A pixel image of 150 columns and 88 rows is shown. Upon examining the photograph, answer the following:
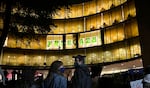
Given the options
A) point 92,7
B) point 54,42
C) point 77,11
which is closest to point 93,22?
point 92,7

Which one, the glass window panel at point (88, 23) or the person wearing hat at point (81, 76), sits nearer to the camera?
the person wearing hat at point (81, 76)

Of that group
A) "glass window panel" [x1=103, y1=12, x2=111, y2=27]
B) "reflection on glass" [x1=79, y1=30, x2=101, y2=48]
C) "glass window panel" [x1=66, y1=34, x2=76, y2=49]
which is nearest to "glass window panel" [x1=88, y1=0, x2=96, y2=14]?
"glass window panel" [x1=103, y1=12, x2=111, y2=27]

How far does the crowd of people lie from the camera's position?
16.0 feet

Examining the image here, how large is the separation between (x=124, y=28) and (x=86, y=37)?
20.4ft

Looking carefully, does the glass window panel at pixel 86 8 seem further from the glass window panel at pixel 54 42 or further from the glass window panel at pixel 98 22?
the glass window panel at pixel 54 42

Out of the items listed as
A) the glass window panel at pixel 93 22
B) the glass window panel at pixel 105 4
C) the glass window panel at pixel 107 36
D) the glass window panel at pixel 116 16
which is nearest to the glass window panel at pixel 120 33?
the glass window panel at pixel 116 16

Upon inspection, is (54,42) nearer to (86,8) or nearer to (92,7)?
(86,8)

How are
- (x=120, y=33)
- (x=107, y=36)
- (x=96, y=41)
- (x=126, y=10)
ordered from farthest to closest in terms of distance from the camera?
(x=96, y=41) → (x=107, y=36) → (x=120, y=33) → (x=126, y=10)

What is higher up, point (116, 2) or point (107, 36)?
point (116, 2)

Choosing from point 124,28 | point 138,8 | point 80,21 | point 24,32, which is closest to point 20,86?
point 24,32

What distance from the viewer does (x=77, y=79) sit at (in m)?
7.32

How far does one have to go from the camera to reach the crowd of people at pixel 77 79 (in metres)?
4.86

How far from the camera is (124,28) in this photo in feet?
98.2

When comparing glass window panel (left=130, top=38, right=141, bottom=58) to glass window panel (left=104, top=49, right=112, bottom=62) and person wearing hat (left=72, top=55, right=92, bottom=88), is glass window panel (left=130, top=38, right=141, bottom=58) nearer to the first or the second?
glass window panel (left=104, top=49, right=112, bottom=62)
